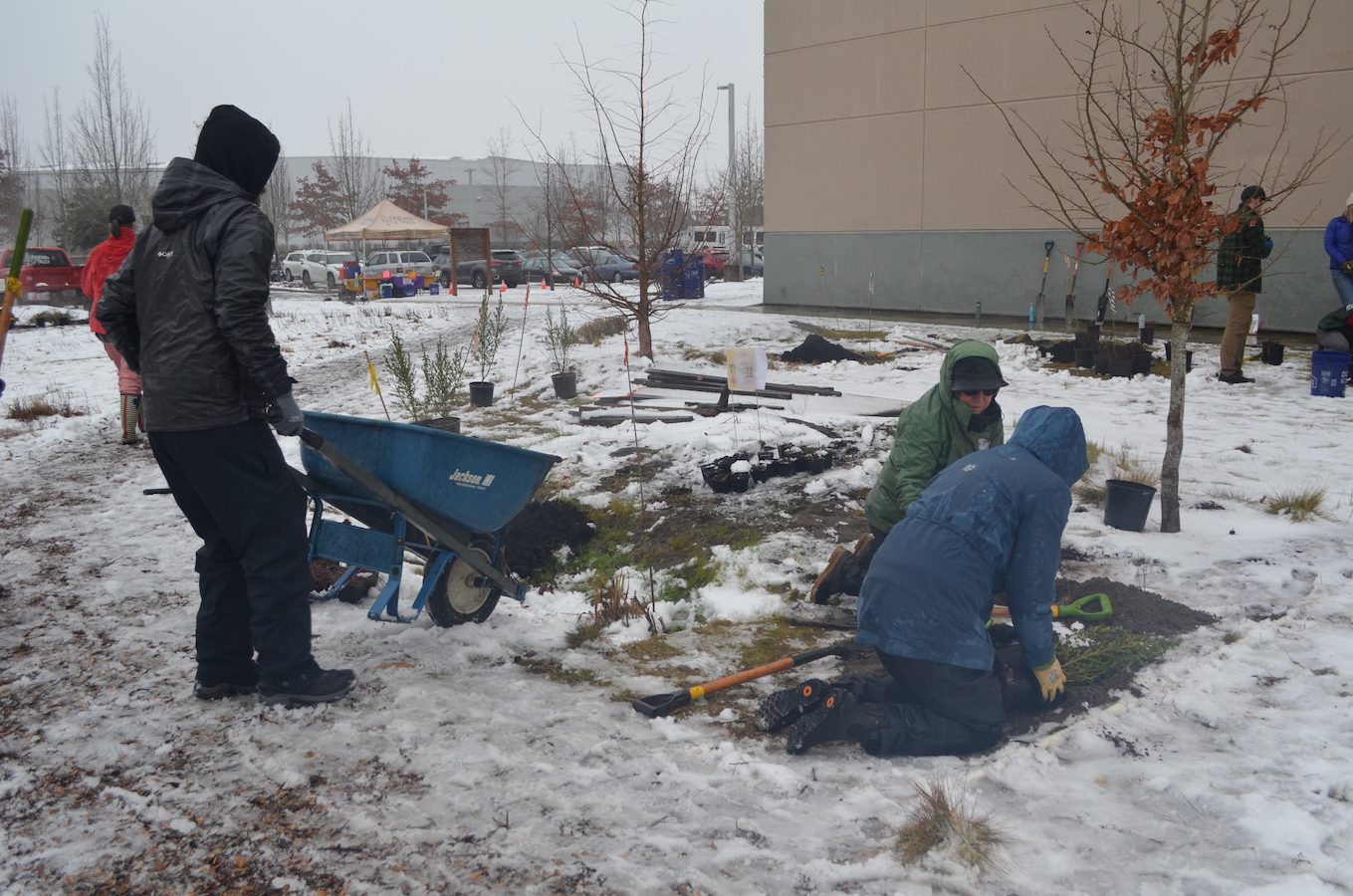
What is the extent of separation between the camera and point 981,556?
291 cm

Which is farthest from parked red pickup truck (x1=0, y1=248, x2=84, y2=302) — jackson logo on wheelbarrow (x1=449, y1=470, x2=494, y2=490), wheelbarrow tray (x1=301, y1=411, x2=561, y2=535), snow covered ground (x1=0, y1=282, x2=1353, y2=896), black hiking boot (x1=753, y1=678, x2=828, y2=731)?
black hiking boot (x1=753, y1=678, x2=828, y2=731)

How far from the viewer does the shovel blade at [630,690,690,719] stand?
3189 millimetres

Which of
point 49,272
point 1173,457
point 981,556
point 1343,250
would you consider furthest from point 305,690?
point 49,272

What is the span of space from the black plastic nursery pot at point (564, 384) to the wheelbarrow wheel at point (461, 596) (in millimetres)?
5271

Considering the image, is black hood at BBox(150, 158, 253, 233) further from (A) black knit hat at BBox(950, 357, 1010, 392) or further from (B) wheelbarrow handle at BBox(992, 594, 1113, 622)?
(B) wheelbarrow handle at BBox(992, 594, 1113, 622)

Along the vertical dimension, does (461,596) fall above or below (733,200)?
below

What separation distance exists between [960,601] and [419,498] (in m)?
2.14

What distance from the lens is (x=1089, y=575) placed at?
Answer: 14.5ft

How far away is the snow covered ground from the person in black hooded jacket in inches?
14.5

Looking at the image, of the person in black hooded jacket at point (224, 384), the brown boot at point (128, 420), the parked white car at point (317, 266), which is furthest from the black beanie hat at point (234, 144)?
the parked white car at point (317, 266)

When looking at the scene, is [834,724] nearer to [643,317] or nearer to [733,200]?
[643,317]

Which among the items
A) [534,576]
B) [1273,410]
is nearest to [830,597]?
[534,576]

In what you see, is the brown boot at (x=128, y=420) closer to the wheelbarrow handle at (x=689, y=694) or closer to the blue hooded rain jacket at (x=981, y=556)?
the wheelbarrow handle at (x=689, y=694)

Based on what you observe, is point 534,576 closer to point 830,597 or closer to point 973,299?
point 830,597
